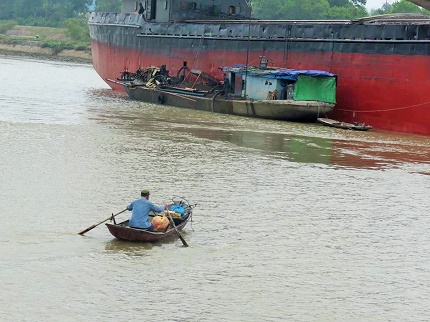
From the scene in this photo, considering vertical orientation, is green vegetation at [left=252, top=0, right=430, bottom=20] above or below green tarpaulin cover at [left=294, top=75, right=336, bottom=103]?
above

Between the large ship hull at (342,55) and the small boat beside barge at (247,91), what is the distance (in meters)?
1.23

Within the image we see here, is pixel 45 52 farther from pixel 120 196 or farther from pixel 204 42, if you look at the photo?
pixel 120 196

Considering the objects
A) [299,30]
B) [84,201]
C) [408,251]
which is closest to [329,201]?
[408,251]

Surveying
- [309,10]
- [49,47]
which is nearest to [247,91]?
[49,47]

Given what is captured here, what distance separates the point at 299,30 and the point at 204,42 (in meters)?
6.14

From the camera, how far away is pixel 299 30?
32844 millimetres

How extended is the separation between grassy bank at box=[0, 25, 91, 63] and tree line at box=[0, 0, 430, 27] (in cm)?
1136

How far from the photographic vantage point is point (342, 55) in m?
31.2

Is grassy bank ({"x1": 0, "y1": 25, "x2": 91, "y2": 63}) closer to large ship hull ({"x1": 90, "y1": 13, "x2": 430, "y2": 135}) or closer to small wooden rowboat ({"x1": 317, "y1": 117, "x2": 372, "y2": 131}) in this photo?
large ship hull ({"x1": 90, "y1": 13, "x2": 430, "y2": 135})

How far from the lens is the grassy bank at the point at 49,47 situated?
8994 cm

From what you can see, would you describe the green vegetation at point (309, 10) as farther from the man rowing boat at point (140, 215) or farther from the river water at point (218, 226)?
the man rowing boat at point (140, 215)

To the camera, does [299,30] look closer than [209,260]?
No

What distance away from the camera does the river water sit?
10930mm

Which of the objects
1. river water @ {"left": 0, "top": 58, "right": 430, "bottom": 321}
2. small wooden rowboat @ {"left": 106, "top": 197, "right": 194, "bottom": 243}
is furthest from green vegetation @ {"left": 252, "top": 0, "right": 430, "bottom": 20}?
small wooden rowboat @ {"left": 106, "top": 197, "right": 194, "bottom": 243}
